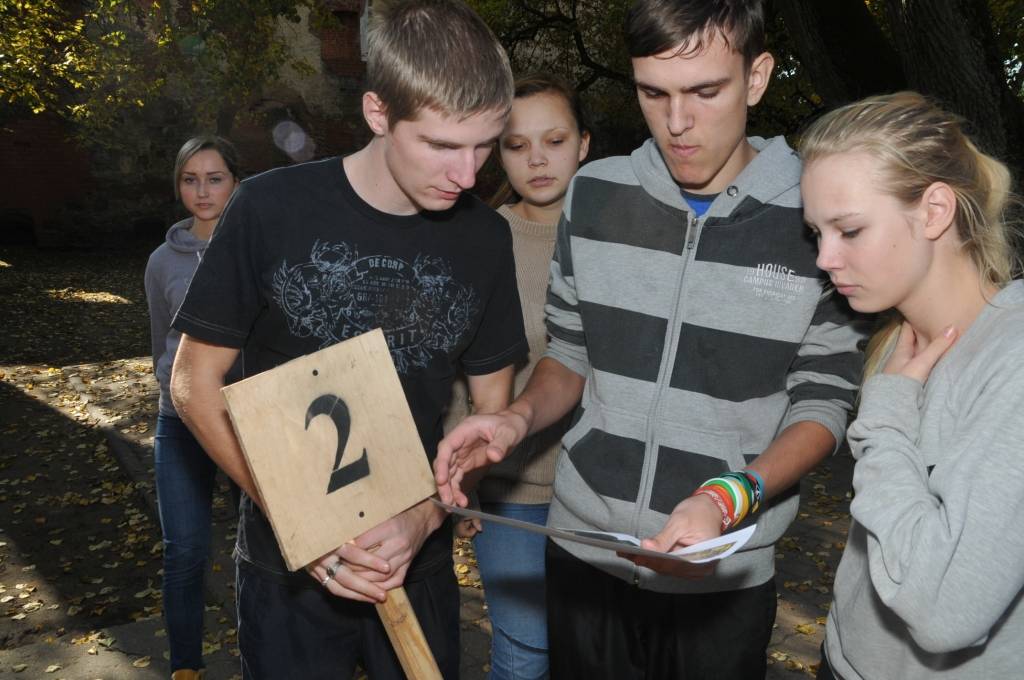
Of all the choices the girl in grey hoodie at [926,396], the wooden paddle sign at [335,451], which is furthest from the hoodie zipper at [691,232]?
the wooden paddle sign at [335,451]

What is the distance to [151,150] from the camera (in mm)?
19359

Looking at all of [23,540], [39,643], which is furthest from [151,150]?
[39,643]

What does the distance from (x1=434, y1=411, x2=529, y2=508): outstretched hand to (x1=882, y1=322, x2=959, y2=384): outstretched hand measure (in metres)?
0.87

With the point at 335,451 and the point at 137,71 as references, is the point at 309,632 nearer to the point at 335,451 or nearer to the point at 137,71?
the point at 335,451

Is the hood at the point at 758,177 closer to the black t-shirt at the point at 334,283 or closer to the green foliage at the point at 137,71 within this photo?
the black t-shirt at the point at 334,283

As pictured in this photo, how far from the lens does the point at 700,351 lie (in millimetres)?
2150

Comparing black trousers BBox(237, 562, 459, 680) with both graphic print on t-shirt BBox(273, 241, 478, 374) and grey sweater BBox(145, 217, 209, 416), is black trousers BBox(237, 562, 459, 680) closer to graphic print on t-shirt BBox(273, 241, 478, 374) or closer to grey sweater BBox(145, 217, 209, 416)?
graphic print on t-shirt BBox(273, 241, 478, 374)

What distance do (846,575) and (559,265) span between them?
3.55 ft

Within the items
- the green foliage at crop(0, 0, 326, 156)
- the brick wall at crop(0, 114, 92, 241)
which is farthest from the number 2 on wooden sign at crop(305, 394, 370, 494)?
the brick wall at crop(0, 114, 92, 241)

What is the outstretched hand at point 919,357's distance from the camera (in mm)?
1774

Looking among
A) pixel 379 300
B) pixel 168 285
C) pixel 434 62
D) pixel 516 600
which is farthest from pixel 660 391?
pixel 168 285

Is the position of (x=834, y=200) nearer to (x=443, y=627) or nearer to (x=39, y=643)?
(x=443, y=627)

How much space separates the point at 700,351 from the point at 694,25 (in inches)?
29.9

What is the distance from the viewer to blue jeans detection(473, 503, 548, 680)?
114 inches
